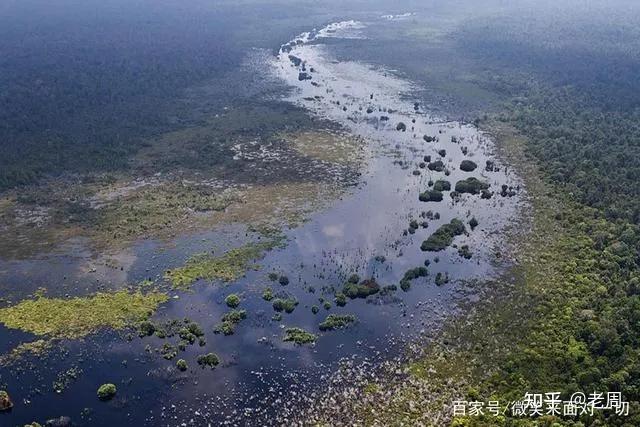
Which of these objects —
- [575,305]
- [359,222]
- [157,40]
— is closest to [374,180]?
[359,222]

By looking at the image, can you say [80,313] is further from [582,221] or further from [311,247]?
[582,221]

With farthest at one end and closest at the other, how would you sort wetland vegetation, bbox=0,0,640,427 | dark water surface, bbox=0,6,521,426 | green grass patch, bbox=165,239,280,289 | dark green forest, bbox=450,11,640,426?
green grass patch, bbox=165,239,280,289 < dark green forest, bbox=450,11,640,426 < wetland vegetation, bbox=0,0,640,427 < dark water surface, bbox=0,6,521,426

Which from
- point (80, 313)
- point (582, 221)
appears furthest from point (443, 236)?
point (80, 313)

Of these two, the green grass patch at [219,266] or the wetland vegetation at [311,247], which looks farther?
the green grass patch at [219,266]

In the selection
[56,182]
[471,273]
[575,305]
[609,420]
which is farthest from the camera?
[56,182]

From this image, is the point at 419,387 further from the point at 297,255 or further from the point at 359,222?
the point at 359,222

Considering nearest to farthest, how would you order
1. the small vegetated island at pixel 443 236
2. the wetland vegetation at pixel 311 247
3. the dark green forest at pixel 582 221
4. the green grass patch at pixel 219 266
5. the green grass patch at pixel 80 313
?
1. the wetland vegetation at pixel 311 247
2. the dark green forest at pixel 582 221
3. the green grass patch at pixel 80 313
4. the green grass patch at pixel 219 266
5. the small vegetated island at pixel 443 236

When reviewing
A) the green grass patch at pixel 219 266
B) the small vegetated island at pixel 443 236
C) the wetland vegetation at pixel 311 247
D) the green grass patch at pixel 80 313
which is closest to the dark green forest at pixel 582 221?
the wetland vegetation at pixel 311 247

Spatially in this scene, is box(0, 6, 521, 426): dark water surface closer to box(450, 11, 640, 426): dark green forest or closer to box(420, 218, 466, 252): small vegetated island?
box(420, 218, 466, 252): small vegetated island

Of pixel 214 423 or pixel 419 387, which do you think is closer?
pixel 214 423

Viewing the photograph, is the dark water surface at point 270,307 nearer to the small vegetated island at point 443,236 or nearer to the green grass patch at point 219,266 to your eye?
the small vegetated island at point 443,236

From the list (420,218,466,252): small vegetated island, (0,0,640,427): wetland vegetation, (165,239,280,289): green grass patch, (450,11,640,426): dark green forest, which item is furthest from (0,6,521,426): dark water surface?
(450,11,640,426): dark green forest
